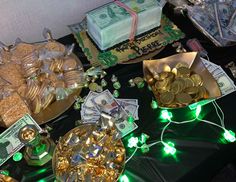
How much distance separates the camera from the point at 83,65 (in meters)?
1.21

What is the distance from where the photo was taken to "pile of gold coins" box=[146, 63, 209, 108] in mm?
1080

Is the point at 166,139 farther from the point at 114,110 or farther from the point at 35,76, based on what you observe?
the point at 35,76

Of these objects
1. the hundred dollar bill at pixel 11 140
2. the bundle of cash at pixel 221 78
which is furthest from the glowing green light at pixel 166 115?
the hundred dollar bill at pixel 11 140

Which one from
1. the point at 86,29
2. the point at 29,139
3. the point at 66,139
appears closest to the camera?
the point at 29,139

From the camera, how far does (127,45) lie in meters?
1.24

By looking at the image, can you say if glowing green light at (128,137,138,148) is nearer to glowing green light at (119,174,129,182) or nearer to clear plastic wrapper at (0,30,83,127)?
glowing green light at (119,174,129,182)

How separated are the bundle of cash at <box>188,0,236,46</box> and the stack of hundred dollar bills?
7.5 inches

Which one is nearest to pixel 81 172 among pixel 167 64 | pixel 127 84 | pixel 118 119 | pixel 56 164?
pixel 56 164

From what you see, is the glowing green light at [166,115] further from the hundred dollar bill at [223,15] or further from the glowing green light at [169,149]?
the hundred dollar bill at [223,15]

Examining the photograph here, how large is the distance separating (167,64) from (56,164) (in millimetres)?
536

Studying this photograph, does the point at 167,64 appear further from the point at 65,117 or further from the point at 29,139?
the point at 29,139

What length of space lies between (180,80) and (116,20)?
1.04ft

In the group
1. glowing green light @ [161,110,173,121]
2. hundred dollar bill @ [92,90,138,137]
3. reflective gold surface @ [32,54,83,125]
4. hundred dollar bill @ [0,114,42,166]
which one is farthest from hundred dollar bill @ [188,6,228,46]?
hundred dollar bill @ [0,114,42,166]

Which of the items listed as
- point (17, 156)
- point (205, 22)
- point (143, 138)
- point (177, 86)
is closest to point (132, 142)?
point (143, 138)
